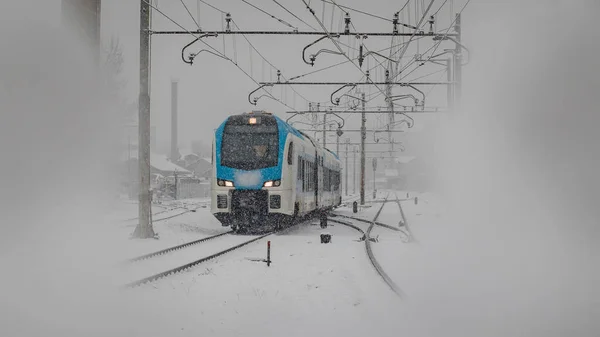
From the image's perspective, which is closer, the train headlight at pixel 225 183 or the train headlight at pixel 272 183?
the train headlight at pixel 272 183

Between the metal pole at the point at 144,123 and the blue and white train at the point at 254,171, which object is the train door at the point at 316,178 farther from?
the metal pole at the point at 144,123

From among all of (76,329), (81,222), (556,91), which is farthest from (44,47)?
(556,91)

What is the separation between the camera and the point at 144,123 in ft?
57.6

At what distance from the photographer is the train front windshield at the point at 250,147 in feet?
64.0

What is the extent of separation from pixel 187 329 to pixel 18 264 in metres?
6.45

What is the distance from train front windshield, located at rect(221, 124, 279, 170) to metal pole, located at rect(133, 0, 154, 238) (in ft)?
9.00

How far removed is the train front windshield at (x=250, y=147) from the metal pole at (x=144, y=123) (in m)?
2.74

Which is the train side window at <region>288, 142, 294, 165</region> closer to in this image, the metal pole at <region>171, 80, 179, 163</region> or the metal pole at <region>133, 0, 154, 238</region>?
Answer: the metal pole at <region>133, 0, 154, 238</region>

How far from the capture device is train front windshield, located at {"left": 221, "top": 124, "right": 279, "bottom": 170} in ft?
64.0

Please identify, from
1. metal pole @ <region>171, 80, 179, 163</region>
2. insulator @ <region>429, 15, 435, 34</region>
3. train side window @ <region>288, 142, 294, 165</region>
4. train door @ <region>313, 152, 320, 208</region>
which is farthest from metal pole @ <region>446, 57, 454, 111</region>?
metal pole @ <region>171, 80, 179, 163</region>

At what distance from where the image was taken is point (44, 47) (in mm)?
13789

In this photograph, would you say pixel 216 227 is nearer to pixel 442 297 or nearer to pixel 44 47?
pixel 44 47

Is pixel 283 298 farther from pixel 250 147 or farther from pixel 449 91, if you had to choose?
pixel 449 91

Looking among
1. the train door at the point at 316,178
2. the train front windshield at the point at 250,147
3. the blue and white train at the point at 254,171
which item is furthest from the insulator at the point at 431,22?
the train door at the point at 316,178
